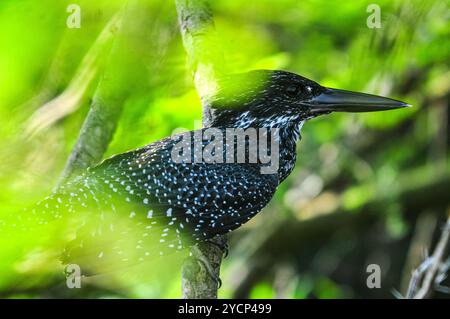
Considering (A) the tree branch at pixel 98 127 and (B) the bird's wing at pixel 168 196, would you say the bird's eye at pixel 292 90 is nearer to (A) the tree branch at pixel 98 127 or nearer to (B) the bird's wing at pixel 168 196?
(B) the bird's wing at pixel 168 196

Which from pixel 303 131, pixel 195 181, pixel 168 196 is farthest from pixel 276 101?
pixel 303 131

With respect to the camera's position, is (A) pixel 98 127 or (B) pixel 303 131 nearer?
(A) pixel 98 127

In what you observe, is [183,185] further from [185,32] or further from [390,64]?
[390,64]

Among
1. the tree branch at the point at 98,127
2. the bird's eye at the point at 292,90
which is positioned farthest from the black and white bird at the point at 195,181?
the tree branch at the point at 98,127

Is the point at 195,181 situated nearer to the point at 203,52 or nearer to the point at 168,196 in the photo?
the point at 168,196

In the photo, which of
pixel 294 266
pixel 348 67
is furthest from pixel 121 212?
pixel 294 266
